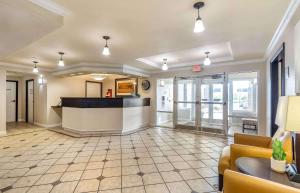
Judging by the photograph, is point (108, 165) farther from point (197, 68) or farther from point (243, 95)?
point (243, 95)

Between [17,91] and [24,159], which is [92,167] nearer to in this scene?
[24,159]

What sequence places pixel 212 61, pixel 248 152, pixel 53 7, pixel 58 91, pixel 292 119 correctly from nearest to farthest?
pixel 292 119 < pixel 248 152 < pixel 53 7 < pixel 212 61 < pixel 58 91

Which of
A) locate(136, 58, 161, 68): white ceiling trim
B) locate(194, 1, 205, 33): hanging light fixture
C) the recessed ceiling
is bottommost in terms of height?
locate(194, 1, 205, 33): hanging light fixture

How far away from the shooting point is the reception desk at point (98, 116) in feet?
17.5

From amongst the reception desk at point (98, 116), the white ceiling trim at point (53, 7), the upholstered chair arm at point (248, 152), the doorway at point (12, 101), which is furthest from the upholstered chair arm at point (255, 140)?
the doorway at point (12, 101)

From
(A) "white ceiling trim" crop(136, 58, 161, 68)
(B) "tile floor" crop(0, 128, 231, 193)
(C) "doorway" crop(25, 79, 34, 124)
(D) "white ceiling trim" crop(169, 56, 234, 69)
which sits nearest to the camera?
(B) "tile floor" crop(0, 128, 231, 193)

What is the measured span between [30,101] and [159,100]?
5968 mm

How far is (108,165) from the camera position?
121 inches

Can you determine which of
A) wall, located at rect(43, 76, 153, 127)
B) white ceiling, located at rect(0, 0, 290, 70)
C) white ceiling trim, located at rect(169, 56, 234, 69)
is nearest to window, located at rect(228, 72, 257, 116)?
white ceiling trim, located at rect(169, 56, 234, 69)

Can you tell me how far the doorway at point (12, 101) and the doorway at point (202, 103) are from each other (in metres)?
7.64

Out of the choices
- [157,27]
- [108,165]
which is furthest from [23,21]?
[108,165]

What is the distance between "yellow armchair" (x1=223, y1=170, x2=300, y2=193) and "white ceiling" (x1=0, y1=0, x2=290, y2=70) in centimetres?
188

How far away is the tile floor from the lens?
236 centimetres

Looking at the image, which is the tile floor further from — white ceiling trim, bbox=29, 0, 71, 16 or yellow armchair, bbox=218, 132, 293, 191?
white ceiling trim, bbox=29, 0, 71, 16
